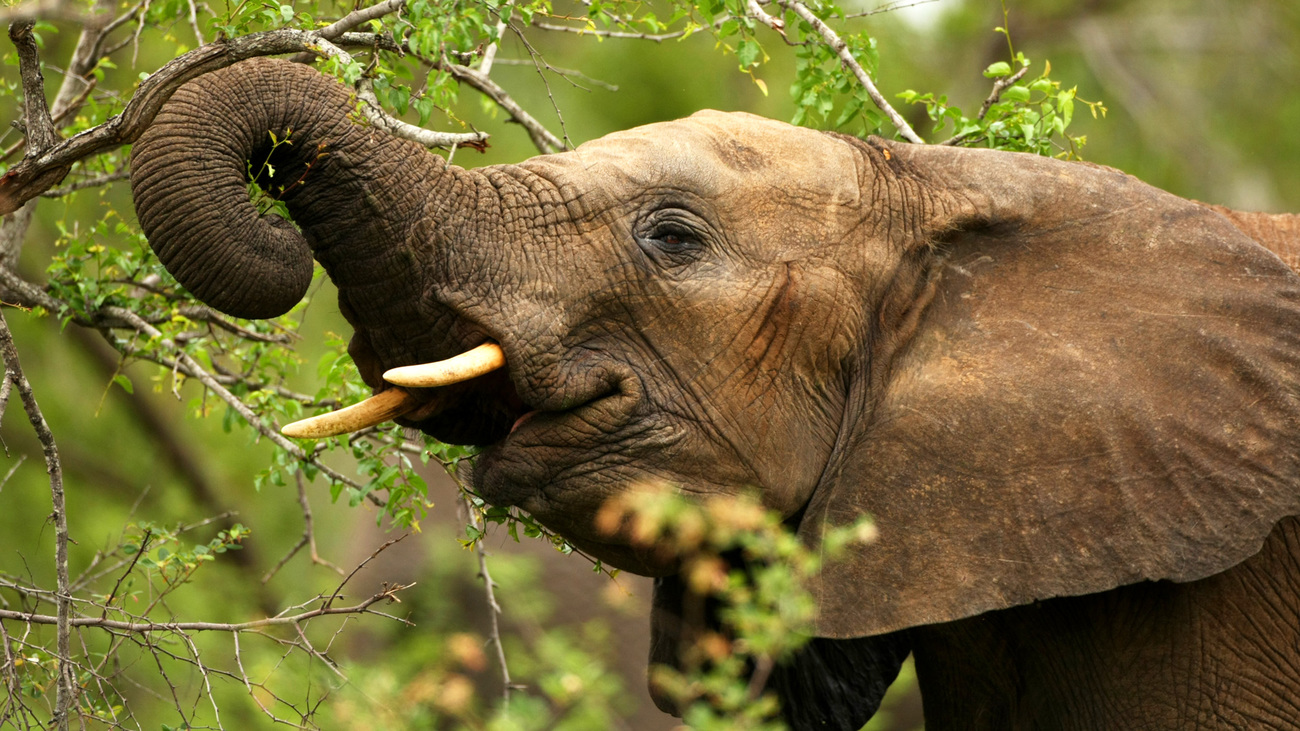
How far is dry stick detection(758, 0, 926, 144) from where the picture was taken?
425cm

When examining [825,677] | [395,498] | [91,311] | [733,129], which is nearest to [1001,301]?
[733,129]

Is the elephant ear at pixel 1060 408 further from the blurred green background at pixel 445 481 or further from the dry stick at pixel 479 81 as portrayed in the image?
the dry stick at pixel 479 81

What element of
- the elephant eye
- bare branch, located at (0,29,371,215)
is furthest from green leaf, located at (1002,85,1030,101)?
bare branch, located at (0,29,371,215)

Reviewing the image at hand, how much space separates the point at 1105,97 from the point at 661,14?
517 cm

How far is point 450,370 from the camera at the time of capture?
10.9 feet

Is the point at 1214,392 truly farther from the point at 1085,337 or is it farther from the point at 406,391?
the point at 406,391

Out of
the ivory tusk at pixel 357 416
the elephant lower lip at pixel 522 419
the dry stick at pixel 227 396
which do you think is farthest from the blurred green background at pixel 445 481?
the elephant lower lip at pixel 522 419

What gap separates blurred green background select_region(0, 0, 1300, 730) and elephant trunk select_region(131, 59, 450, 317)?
41 centimetres

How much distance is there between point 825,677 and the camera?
4488mm

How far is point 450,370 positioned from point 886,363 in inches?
45.3

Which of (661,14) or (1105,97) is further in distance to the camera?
Result: (1105,97)

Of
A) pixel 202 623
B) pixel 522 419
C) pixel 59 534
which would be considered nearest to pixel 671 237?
pixel 522 419

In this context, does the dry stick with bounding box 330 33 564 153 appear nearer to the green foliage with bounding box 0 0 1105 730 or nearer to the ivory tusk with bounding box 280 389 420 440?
the green foliage with bounding box 0 0 1105 730

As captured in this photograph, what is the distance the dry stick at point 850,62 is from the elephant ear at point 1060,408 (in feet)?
1.66
